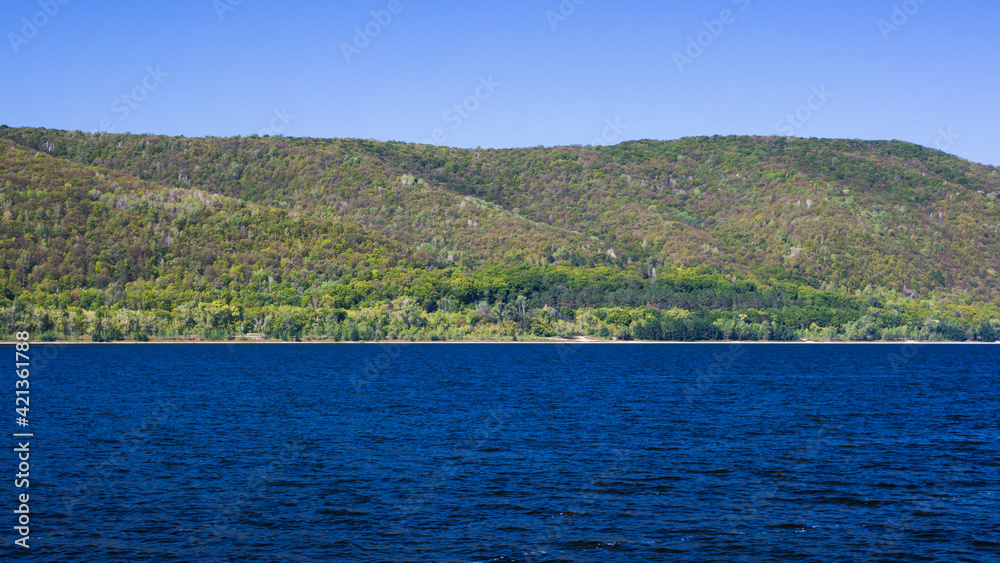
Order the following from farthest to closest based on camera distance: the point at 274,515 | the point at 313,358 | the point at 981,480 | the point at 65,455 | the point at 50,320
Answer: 1. the point at 50,320
2. the point at 313,358
3. the point at 65,455
4. the point at 981,480
5. the point at 274,515

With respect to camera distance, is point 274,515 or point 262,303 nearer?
point 274,515

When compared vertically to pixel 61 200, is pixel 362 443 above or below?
below

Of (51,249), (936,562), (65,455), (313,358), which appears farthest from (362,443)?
(51,249)

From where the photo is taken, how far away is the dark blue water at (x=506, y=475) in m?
29.9

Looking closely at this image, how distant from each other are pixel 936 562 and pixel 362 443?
30.8 metres

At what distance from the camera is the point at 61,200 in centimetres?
19962

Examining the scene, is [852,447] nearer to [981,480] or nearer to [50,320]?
[981,480]

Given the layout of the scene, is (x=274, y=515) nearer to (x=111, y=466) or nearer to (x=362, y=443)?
(x=111, y=466)

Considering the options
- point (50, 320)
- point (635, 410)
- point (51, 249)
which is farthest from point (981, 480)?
point (51, 249)

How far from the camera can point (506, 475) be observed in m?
40.9

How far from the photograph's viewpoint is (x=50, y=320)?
169750mm

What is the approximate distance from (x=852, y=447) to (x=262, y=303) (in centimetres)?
16129

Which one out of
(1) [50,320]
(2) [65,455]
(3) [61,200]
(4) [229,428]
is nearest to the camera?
(2) [65,455]

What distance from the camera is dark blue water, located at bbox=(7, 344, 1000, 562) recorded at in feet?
98.0
